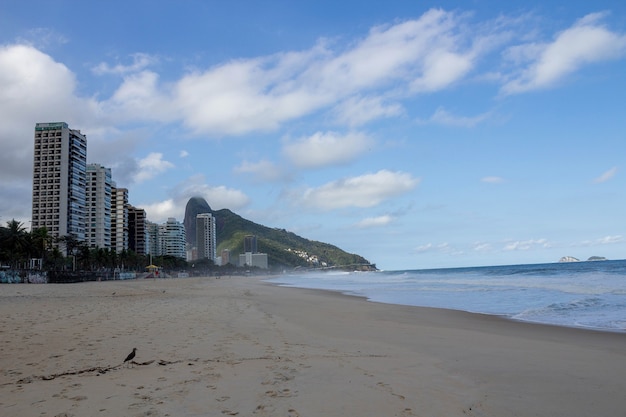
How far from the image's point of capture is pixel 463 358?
25.4 feet

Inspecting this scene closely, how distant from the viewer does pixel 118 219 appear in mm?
162375

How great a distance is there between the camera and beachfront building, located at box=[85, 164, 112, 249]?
146375 millimetres

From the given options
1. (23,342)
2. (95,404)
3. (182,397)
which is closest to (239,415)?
(182,397)

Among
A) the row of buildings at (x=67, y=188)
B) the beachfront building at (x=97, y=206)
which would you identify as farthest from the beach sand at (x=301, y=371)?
the beachfront building at (x=97, y=206)

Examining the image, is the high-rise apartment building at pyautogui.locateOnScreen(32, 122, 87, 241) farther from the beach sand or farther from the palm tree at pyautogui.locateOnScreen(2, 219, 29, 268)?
the beach sand

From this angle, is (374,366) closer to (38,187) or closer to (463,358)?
(463,358)

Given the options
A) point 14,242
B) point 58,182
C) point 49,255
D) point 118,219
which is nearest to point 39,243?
point 14,242

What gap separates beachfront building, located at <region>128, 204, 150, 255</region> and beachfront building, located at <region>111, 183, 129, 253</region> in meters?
8.83

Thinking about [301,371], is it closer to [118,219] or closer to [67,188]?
[67,188]

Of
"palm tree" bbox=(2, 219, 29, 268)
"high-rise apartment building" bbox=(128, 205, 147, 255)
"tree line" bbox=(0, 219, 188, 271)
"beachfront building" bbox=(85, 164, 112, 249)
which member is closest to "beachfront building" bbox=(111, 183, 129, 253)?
"high-rise apartment building" bbox=(128, 205, 147, 255)

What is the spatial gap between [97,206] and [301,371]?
518ft

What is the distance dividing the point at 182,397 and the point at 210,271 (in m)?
177

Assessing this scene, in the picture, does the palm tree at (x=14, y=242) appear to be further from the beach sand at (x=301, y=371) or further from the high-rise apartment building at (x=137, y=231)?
the high-rise apartment building at (x=137, y=231)

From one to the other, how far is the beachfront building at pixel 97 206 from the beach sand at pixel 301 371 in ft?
489
